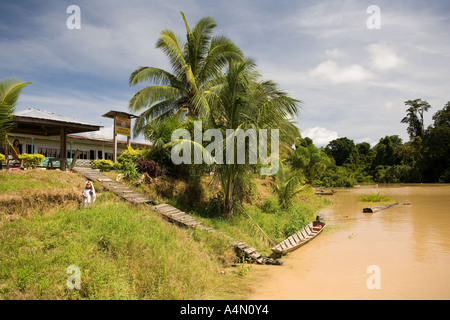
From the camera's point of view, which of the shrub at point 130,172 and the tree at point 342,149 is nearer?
the shrub at point 130,172

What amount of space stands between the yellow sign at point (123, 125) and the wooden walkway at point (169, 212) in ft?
9.02

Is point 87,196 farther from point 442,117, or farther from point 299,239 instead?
point 442,117

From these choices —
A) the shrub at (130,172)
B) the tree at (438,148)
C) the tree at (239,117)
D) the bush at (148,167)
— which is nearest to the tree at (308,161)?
the tree at (239,117)

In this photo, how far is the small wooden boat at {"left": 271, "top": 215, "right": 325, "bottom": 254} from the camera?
329 inches

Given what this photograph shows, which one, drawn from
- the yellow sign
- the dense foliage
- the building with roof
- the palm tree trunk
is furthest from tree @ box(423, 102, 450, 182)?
the yellow sign

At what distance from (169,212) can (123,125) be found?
605 cm

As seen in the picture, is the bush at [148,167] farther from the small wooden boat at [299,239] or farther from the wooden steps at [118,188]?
the small wooden boat at [299,239]

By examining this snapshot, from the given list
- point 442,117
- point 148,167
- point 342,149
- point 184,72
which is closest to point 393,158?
point 342,149

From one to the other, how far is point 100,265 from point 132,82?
1041cm

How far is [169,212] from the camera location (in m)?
8.82

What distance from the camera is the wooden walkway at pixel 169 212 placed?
7.86m

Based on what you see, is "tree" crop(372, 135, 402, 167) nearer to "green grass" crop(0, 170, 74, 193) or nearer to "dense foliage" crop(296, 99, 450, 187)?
"dense foliage" crop(296, 99, 450, 187)
